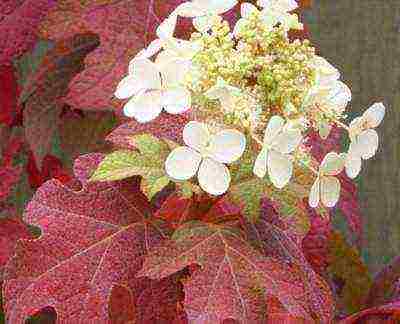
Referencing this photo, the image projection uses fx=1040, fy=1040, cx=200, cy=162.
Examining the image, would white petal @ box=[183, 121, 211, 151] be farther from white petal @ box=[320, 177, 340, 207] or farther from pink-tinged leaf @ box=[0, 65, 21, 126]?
pink-tinged leaf @ box=[0, 65, 21, 126]

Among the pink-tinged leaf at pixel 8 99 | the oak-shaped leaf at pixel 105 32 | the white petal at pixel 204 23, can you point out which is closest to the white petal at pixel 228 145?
the white petal at pixel 204 23

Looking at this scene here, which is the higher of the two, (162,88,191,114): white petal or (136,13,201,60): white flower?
(136,13,201,60): white flower

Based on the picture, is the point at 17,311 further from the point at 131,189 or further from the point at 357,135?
the point at 357,135

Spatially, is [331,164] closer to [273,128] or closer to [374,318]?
[273,128]

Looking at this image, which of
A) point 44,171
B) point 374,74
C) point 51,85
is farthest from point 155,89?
point 374,74

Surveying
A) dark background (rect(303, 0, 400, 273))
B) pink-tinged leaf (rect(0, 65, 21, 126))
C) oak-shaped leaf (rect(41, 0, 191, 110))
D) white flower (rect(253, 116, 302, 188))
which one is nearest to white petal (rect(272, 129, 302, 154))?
white flower (rect(253, 116, 302, 188))

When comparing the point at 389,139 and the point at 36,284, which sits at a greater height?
the point at 36,284

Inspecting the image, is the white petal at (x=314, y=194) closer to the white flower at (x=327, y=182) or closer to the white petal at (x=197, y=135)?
the white flower at (x=327, y=182)

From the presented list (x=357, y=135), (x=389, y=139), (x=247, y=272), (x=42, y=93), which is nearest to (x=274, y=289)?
(x=247, y=272)
